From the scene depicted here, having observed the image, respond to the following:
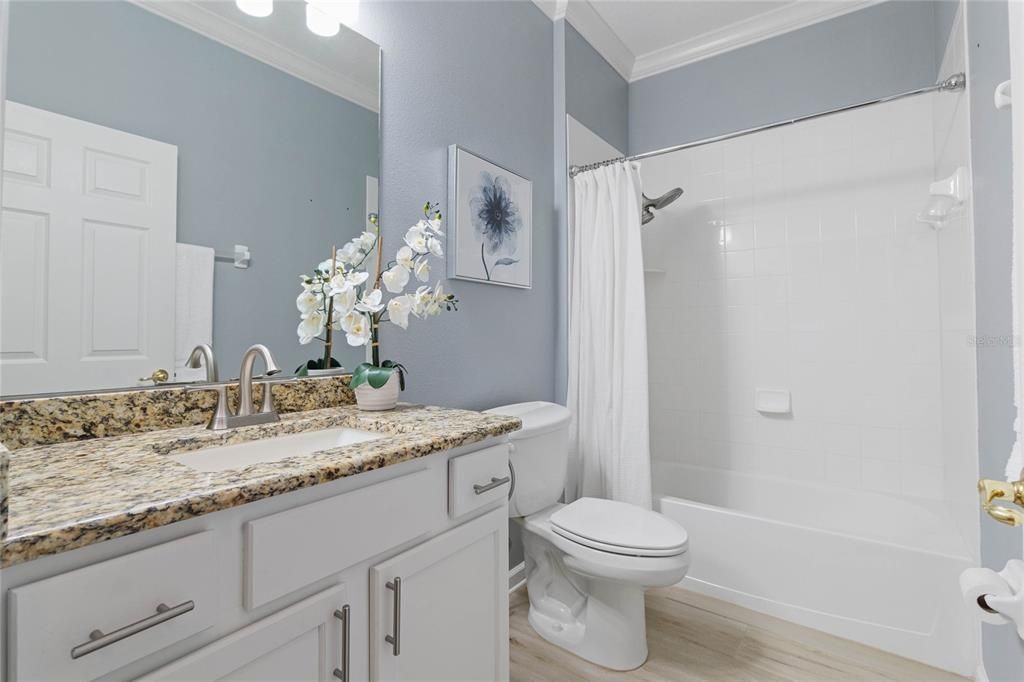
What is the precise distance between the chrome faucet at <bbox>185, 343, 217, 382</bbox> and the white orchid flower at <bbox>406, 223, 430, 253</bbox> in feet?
1.95

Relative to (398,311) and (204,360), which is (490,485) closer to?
(398,311)

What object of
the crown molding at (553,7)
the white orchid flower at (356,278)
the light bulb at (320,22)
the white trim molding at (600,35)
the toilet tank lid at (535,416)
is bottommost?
the toilet tank lid at (535,416)

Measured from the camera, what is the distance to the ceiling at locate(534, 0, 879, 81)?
2352 millimetres

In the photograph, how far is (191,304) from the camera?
43.3 inches

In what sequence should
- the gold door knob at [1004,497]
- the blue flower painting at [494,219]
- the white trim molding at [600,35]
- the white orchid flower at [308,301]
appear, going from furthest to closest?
the white trim molding at [600,35] < the blue flower painting at [494,219] < the white orchid flower at [308,301] < the gold door knob at [1004,497]

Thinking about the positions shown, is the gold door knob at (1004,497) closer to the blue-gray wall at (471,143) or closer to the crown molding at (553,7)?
the blue-gray wall at (471,143)

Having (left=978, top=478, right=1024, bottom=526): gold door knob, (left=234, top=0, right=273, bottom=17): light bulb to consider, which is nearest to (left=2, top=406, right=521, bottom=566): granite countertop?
(left=978, top=478, right=1024, bottom=526): gold door knob

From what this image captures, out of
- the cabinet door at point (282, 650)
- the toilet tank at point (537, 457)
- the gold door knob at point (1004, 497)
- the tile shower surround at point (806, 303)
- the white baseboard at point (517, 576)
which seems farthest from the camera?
the tile shower surround at point (806, 303)

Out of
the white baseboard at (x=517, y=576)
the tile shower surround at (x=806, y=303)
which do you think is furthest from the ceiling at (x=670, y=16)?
the white baseboard at (x=517, y=576)

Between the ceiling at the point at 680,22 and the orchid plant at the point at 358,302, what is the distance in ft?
5.22

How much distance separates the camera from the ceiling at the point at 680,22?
7.72 feet

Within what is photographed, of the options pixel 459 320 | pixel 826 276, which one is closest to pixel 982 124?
pixel 826 276

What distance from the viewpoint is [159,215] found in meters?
1.04

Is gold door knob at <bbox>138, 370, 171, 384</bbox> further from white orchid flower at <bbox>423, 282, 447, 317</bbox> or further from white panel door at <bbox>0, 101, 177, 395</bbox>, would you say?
white orchid flower at <bbox>423, 282, 447, 317</bbox>
